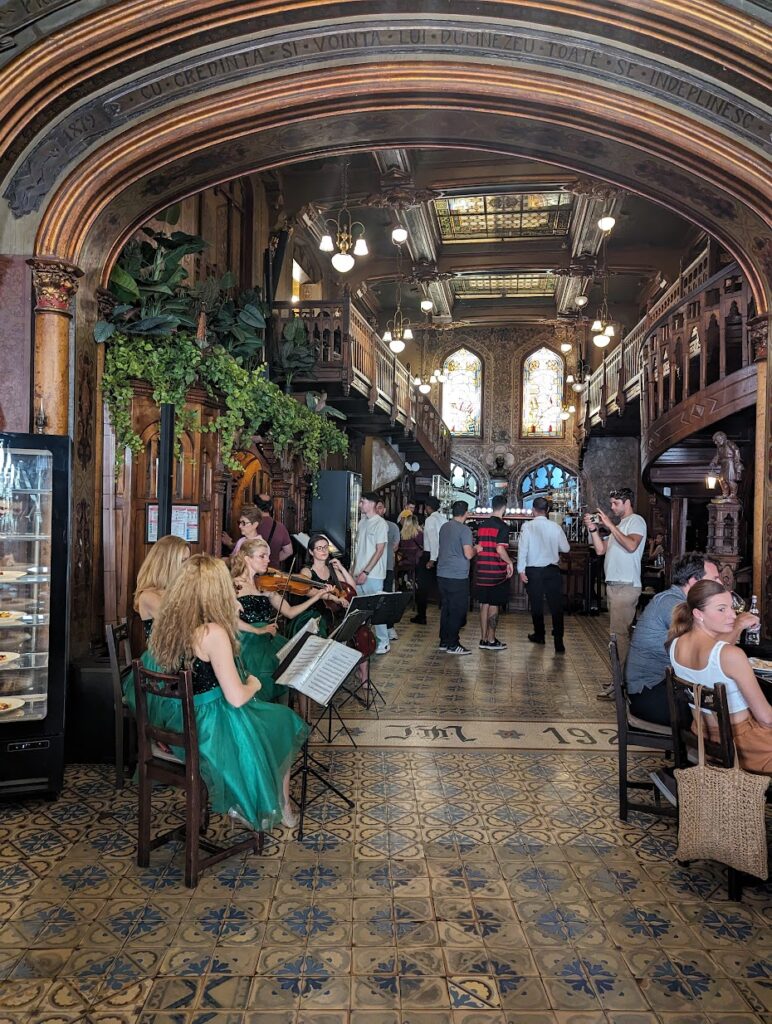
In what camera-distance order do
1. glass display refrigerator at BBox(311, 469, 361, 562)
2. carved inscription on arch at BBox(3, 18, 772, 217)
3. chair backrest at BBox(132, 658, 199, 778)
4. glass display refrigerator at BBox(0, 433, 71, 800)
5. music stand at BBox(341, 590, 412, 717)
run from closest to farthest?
1. chair backrest at BBox(132, 658, 199, 778)
2. glass display refrigerator at BBox(0, 433, 71, 800)
3. music stand at BBox(341, 590, 412, 717)
4. carved inscription on arch at BBox(3, 18, 772, 217)
5. glass display refrigerator at BBox(311, 469, 361, 562)

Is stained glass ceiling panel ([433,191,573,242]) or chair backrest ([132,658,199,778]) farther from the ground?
stained glass ceiling panel ([433,191,573,242])

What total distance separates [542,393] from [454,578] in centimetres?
1610

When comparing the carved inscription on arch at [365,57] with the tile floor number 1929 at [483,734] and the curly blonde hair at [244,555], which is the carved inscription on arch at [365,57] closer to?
the curly blonde hair at [244,555]

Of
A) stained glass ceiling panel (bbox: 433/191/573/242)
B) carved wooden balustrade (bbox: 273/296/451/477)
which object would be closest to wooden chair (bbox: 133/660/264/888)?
carved wooden balustrade (bbox: 273/296/451/477)

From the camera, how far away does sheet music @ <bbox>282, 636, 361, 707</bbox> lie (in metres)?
3.59

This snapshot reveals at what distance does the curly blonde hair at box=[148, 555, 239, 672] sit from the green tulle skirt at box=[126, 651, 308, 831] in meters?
0.22

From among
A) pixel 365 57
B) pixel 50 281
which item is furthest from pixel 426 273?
pixel 50 281

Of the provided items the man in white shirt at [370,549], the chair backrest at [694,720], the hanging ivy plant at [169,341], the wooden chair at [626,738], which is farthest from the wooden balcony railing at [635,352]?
the chair backrest at [694,720]

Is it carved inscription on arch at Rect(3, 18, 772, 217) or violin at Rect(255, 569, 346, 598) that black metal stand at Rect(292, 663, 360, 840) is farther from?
carved inscription on arch at Rect(3, 18, 772, 217)

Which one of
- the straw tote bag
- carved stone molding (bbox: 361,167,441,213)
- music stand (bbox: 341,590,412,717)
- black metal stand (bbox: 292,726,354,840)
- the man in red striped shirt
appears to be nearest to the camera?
the straw tote bag

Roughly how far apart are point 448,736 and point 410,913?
2430mm

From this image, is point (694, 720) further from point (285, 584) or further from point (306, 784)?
point (285, 584)

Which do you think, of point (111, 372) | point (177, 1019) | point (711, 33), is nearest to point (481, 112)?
point (711, 33)

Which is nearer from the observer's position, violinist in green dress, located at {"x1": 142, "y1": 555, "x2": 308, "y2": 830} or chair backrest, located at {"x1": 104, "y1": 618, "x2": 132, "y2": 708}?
violinist in green dress, located at {"x1": 142, "y1": 555, "x2": 308, "y2": 830}
